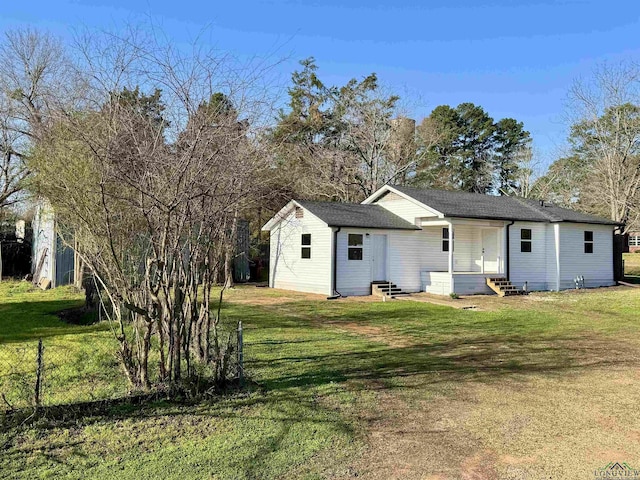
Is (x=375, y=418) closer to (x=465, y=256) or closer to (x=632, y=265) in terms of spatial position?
(x=465, y=256)

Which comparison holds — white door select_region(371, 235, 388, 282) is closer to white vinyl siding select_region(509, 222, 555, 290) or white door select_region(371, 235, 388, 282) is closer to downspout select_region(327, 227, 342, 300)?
downspout select_region(327, 227, 342, 300)

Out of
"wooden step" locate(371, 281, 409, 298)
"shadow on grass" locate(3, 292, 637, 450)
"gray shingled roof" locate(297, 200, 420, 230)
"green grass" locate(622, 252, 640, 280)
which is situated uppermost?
"gray shingled roof" locate(297, 200, 420, 230)

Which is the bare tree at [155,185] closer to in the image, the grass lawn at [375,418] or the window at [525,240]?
the grass lawn at [375,418]

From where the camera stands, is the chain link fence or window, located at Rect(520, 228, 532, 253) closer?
the chain link fence

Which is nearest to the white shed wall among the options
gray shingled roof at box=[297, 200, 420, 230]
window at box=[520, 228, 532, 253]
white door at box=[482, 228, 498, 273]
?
gray shingled roof at box=[297, 200, 420, 230]

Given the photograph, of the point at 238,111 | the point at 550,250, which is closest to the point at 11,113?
the point at 238,111

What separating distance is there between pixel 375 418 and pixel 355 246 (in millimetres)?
12603

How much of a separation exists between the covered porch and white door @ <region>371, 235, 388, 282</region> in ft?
5.31

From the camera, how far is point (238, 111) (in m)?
4.77

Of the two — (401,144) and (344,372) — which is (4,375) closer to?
(344,372)

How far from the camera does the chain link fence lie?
4684 mm

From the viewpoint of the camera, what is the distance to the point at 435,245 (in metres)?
18.2

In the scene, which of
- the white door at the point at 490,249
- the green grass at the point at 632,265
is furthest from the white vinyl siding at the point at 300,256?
the green grass at the point at 632,265

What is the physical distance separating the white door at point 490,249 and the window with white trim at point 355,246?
5598 millimetres
